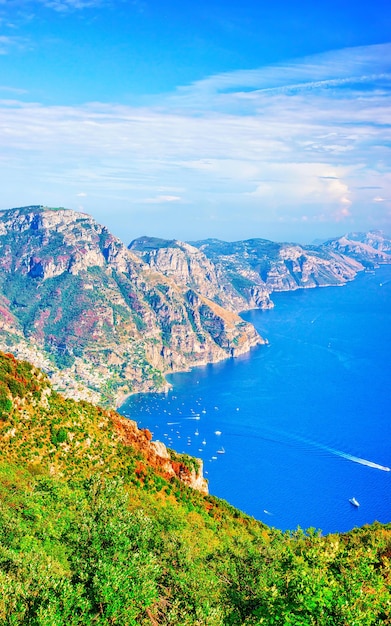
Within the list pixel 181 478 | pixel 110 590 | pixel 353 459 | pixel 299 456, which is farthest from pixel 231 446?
pixel 110 590

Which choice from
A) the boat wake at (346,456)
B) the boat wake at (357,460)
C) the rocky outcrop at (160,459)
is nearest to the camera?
the rocky outcrop at (160,459)

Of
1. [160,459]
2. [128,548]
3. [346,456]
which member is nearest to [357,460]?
[346,456]

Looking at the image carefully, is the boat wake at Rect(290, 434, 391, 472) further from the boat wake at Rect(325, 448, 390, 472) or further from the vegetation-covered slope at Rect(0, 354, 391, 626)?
the vegetation-covered slope at Rect(0, 354, 391, 626)

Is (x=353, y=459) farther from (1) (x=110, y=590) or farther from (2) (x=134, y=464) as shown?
(1) (x=110, y=590)

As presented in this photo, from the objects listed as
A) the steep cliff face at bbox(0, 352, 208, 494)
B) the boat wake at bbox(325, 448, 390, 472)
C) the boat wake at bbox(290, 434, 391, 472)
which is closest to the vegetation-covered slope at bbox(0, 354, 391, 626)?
the steep cliff face at bbox(0, 352, 208, 494)

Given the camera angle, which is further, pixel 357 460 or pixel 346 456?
pixel 346 456

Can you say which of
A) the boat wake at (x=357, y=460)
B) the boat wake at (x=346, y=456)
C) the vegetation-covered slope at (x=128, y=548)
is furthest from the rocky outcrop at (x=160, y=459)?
the boat wake at (x=346, y=456)

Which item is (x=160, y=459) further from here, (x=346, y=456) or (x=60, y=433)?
(x=346, y=456)

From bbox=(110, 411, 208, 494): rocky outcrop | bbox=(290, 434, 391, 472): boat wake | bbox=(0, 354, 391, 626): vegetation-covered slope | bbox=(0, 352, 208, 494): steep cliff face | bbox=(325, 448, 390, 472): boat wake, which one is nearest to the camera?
bbox=(0, 354, 391, 626): vegetation-covered slope

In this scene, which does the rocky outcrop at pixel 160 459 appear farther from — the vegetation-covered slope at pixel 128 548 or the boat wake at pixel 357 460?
the boat wake at pixel 357 460
